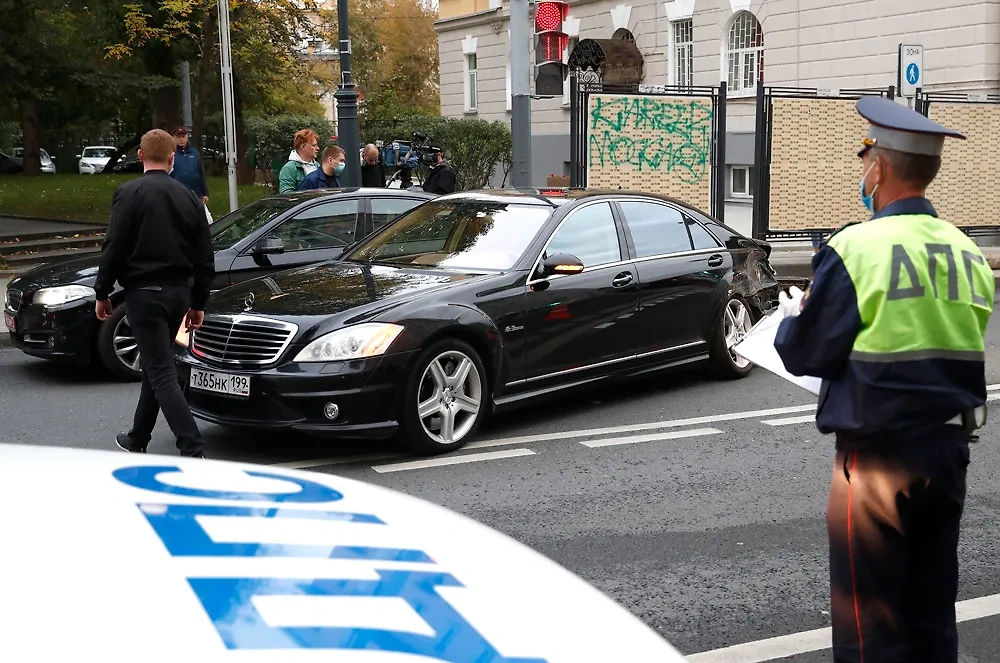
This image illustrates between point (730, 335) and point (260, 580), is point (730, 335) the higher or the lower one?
the lower one

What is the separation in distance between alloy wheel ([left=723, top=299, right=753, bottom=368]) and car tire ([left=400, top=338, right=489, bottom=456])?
2528 millimetres

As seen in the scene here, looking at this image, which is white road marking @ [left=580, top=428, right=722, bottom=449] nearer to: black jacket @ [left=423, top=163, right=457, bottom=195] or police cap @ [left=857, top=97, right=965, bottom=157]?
police cap @ [left=857, top=97, right=965, bottom=157]

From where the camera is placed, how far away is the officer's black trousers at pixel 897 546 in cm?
302

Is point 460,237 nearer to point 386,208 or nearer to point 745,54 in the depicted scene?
point 386,208

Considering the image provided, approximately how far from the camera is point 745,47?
26.8 metres

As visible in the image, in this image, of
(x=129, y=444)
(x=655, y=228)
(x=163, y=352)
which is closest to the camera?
(x=163, y=352)

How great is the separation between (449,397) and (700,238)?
A: 2.87m

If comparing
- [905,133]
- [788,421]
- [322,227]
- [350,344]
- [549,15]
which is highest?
[549,15]

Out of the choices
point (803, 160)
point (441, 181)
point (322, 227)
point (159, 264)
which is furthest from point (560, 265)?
point (803, 160)

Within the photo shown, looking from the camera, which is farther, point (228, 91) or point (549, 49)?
point (228, 91)

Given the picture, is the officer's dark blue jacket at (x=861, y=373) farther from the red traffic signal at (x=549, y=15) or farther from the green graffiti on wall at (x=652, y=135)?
the green graffiti on wall at (x=652, y=135)

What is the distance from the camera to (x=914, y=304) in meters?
2.95

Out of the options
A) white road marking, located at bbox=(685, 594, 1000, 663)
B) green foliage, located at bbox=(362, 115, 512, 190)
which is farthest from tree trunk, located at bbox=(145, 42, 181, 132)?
white road marking, located at bbox=(685, 594, 1000, 663)

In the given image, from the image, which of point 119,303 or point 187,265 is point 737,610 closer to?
point 187,265
